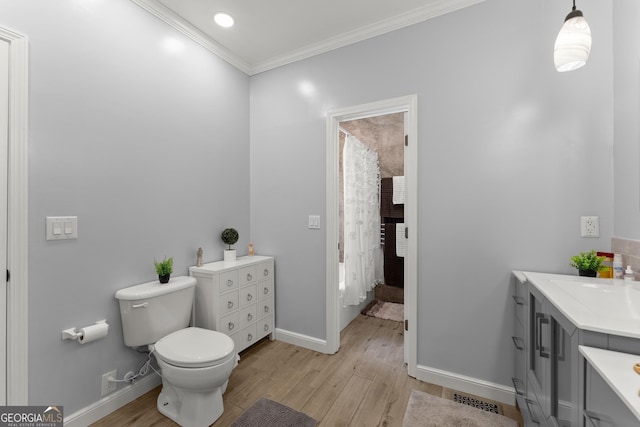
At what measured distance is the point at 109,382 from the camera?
5.56 ft

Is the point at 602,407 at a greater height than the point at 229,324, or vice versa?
the point at 602,407

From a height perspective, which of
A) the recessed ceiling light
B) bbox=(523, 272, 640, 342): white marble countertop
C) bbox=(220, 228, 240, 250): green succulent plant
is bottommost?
bbox=(523, 272, 640, 342): white marble countertop

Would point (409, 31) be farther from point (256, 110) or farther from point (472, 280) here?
point (472, 280)

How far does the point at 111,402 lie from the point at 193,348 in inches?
26.3

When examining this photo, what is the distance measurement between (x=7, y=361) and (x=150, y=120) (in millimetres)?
1562

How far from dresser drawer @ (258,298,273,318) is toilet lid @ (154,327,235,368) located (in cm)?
67

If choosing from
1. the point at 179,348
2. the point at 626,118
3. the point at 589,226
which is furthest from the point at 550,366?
the point at 179,348

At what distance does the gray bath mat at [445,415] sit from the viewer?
5.24 ft

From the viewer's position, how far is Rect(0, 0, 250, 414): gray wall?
1.44 m

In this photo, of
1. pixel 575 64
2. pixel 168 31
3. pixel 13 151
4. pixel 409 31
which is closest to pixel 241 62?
pixel 168 31

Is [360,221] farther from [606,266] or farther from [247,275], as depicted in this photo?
[606,266]

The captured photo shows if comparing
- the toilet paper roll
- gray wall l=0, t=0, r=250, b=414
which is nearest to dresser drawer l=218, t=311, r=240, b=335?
gray wall l=0, t=0, r=250, b=414

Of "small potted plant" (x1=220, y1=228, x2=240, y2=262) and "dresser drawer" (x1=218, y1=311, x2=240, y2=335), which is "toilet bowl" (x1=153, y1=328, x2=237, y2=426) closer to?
"dresser drawer" (x1=218, y1=311, x2=240, y2=335)

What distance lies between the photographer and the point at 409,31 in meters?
2.07
